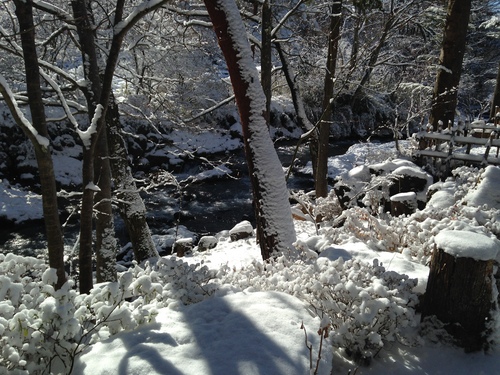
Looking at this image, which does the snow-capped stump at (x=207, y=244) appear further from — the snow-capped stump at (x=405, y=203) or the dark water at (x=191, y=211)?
the snow-capped stump at (x=405, y=203)

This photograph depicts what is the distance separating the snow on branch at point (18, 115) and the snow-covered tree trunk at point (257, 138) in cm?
235

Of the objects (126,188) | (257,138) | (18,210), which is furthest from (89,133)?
(18,210)

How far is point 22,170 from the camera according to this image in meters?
14.2

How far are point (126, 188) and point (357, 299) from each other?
4759 mm

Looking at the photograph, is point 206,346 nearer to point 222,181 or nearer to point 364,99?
point 222,181

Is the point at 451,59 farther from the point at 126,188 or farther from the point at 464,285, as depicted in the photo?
the point at 126,188

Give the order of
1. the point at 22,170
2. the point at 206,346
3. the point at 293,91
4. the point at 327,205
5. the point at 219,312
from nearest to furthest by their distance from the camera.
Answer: the point at 206,346 < the point at 219,312 < the point at 327,205 < the point at 293,91 < the point at 22,170

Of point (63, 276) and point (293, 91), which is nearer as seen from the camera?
point (63, 276)

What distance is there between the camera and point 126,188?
6383 millimetres

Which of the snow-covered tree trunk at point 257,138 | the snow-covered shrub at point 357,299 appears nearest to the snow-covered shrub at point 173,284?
the snow-covered shrub at point 357,299

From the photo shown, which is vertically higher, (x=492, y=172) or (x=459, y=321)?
(x=492, y=172)

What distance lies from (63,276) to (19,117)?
1.43 m

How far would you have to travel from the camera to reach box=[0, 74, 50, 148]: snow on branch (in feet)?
8.90

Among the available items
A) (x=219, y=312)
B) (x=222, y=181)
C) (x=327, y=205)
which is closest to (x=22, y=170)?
(x=222, y=181)
